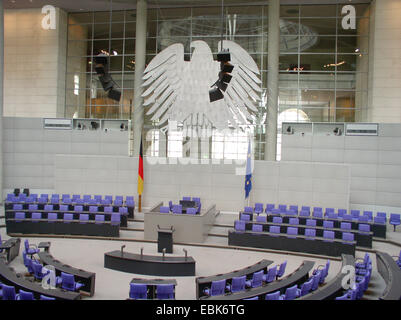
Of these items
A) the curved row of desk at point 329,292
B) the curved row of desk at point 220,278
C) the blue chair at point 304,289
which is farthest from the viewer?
the curved row of desk at point 220,278

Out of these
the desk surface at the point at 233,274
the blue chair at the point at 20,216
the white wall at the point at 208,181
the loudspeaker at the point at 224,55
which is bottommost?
the desk surface at the point at 233,274

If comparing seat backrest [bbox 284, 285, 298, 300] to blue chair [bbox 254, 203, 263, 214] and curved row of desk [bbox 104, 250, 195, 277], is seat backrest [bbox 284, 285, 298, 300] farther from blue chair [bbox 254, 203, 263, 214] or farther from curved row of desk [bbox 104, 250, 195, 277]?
blue chair [bbox 254, 203, 263, 214]

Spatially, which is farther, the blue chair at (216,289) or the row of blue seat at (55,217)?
the row of blue seat at (55,217)

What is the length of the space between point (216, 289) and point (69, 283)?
3235 millimetres

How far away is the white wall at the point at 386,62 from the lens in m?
19.0

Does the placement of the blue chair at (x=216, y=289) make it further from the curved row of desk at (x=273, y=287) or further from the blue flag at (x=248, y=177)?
the blue flag at (x=248, y=177)

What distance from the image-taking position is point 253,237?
516 inches

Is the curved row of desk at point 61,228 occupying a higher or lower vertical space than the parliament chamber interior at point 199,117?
lower

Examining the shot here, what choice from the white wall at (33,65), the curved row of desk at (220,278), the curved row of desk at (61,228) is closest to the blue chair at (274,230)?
the curved row of desk at (220,278)

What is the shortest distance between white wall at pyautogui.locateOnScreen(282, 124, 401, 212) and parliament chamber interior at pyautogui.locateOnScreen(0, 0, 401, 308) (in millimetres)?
47

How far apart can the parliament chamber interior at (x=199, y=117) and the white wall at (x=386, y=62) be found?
5 cm

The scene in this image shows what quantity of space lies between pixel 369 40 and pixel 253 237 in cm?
1313

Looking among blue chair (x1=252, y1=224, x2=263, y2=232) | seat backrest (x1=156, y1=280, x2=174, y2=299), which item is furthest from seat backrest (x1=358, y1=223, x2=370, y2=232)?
seat backrest (x1=156, y1=280, x2=174, y2=299)

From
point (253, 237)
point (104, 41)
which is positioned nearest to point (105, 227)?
point (253, 237)
